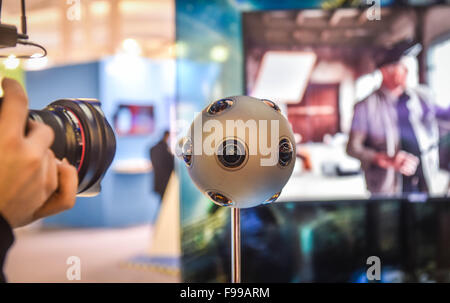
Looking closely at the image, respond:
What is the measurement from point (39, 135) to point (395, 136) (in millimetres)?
2358

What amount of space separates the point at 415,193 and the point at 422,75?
2.49ft

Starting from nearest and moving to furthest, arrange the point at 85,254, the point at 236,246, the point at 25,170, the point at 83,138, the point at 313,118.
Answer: the point at 25,170 → the point at 83,138 → the point at 236,246 → the point at 313,118 → the point at 85,254

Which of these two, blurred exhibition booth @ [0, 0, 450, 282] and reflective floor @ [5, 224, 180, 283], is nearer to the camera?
blurred exhibition booth @ [0, 0, 450, 282]

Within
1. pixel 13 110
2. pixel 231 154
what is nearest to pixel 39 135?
pixel 13 110

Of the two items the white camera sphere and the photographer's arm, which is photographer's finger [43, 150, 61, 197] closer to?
the photographer's arm

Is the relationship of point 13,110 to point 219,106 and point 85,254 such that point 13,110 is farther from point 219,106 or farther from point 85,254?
point 85,254

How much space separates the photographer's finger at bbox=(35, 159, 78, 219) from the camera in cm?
60

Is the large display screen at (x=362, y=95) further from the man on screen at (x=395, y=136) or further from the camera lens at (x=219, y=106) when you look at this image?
the camera lens at (x=219, y=106)

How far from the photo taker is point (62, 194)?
0.60 metres

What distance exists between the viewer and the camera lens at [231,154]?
0.77 m

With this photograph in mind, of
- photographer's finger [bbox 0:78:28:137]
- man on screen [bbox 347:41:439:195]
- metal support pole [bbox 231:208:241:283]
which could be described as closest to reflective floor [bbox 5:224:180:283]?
man on screen [bbox 347:41:439:195]

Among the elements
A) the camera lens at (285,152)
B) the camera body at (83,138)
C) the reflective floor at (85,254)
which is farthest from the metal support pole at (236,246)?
the reflective floor at (85,254)

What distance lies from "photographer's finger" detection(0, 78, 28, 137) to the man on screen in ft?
7.15

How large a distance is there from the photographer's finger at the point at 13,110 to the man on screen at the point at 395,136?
218cm
